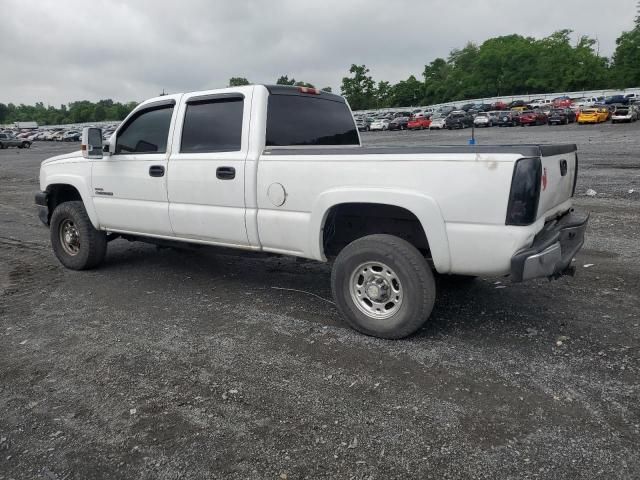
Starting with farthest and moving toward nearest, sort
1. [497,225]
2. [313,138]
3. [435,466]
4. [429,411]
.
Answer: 1. [313,138]
2. [497,225]
3. [429,411]
4. [435,466]

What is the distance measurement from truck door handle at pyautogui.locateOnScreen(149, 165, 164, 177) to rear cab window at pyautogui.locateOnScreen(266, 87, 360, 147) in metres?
1.20

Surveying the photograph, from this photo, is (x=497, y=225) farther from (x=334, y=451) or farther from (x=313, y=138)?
(x=313, y=138)

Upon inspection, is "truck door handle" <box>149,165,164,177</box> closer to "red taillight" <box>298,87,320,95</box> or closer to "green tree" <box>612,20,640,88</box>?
"red taillight" <box>298,87,320,95</box>

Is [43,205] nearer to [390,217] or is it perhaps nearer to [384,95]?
[390,217]

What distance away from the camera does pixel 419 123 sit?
56.8 meters

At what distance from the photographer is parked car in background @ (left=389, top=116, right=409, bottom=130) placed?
5869cm

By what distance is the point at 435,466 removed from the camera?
2643 millimetres

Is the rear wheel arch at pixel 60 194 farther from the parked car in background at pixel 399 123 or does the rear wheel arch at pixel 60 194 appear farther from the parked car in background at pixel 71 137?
the parked car in background at pixel 71 137

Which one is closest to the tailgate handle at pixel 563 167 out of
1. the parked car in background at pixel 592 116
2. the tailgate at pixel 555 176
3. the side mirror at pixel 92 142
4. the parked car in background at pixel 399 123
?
the tailgate at pixel 555 176

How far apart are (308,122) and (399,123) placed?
5561 cm

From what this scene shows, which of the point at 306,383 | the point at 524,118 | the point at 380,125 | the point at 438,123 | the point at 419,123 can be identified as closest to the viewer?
the point at 306,383

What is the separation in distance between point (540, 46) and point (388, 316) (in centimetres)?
13175

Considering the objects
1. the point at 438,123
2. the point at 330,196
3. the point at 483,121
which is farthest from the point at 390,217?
the point at 438,123

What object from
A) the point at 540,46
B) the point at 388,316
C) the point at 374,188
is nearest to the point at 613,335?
the point at 388,316
